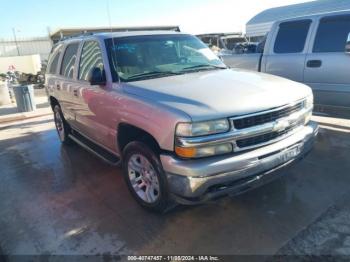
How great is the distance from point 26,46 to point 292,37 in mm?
25054

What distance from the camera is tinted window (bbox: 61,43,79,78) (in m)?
4.84

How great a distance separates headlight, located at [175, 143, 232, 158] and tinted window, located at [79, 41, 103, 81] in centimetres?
174

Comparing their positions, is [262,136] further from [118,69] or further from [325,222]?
[118,69]

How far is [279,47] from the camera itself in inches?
230

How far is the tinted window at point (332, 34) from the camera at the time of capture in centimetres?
499

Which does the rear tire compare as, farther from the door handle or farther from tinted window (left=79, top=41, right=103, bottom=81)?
the door handle

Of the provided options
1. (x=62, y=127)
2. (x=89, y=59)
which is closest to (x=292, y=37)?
(x=89, y=59)

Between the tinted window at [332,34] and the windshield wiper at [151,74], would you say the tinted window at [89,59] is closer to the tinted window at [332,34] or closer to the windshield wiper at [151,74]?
the windshield wiper at [151,74]

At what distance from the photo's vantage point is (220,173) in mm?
2662

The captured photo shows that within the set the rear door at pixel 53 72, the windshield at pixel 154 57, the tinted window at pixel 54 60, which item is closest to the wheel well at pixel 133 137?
the windshield at pixel 154 57

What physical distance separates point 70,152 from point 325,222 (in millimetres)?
4272

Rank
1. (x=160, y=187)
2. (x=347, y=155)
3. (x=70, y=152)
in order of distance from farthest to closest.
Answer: (x=70, y=152) < (x=347, y=155) < (x=160, y=187)

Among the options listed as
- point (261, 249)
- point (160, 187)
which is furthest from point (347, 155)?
point (160, 187)

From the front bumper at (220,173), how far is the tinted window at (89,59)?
181 cm
